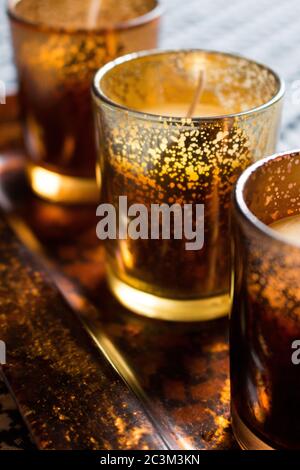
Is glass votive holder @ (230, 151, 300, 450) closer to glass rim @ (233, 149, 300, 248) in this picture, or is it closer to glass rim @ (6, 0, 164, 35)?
glass rim @ (233, 149, 300, 248)

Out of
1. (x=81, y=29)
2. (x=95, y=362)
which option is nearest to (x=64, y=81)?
(x=81, y=29)

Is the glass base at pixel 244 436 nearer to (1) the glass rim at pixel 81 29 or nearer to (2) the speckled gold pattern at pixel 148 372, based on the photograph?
(2) the speckled gold pattern at pixel 148 372

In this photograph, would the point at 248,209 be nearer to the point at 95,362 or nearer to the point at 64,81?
the point at 95,362

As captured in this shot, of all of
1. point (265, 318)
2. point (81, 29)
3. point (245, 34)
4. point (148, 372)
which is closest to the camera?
point (265, 318)

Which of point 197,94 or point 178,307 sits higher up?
point 197,94

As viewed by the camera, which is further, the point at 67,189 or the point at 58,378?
the point at 67,189

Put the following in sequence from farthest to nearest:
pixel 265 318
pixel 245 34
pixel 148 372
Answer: pixel 245 34
pixel 148 372
pixel 265 318
